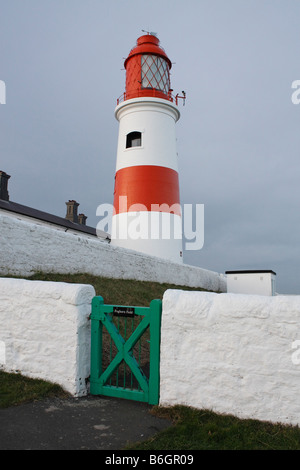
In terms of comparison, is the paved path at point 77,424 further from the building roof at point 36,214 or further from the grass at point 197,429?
the building roof at point 36,214

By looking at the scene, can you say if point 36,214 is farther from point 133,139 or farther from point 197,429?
point 197,429

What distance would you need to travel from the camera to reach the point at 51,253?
1032 centimetres

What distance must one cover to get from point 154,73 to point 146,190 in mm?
6588

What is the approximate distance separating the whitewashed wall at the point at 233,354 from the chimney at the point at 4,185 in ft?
77.6

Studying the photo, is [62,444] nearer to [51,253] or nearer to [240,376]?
[240,376]

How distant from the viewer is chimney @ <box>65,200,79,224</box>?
3412cm

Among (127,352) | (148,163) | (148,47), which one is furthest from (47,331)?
(148,47)

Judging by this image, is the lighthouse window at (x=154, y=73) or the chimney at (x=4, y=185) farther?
the chimney at (x=4, y=185)

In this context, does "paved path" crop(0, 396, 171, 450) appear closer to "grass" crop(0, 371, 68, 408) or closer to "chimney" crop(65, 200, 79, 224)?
"grass" crop(0, 371, 68, 408)

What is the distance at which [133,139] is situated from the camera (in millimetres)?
17844

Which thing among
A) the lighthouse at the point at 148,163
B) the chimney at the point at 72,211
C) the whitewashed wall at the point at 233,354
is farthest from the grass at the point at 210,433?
the chimney at the point at 72,211

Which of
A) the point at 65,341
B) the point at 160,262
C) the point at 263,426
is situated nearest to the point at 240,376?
the point at 263,426

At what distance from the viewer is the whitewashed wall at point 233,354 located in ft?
12.7
